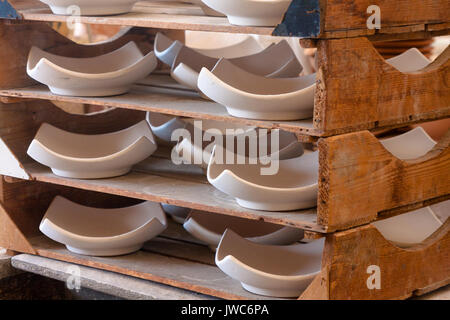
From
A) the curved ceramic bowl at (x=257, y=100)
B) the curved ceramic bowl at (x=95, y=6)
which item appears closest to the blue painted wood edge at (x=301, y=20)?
the curved ceramic bowl at (x=257, y=100)

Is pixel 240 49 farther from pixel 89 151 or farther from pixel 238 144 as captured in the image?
pixel 89 151

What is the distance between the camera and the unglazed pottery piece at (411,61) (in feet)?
6.84

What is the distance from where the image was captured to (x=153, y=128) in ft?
7.90

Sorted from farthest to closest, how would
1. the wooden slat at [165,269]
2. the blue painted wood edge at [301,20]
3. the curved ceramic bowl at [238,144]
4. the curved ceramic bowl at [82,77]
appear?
the curved ceramic bowl at [238,144]
the curved ceramic bowl at [82,77]
the wooden slat at [165,269]
the blue painted wood edge at [301,20]

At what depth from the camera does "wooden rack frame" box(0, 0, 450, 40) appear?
1530 mm

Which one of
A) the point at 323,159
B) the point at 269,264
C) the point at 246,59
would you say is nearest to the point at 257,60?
the point at 246,59

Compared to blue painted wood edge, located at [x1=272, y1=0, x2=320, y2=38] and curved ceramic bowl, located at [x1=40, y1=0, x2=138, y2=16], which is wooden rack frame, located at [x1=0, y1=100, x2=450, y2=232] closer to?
blue painted wood edge, located at [x1=272, y1=0, x2=320, y2=38]

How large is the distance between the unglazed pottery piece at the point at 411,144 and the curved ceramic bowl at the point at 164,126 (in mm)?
559

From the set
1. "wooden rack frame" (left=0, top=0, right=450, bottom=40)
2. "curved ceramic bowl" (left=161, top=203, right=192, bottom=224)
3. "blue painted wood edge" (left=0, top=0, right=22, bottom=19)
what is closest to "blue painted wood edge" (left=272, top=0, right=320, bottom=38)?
"wooden rack frame" (left=0, top=0, right=450, bottom=40)

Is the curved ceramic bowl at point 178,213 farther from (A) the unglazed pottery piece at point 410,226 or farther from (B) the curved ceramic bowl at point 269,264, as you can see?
(A) the unglazed pottery piece at point 410,226

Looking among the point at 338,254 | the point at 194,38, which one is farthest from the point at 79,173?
the point at 194,38

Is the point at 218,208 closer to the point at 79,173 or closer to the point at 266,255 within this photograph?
the point at 266,255

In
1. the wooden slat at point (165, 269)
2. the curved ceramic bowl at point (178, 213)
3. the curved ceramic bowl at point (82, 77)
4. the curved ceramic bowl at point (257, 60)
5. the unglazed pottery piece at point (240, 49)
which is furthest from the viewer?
the unglazed pottery piece at point (240, 49)

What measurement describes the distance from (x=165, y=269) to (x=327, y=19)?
0.76 metres
